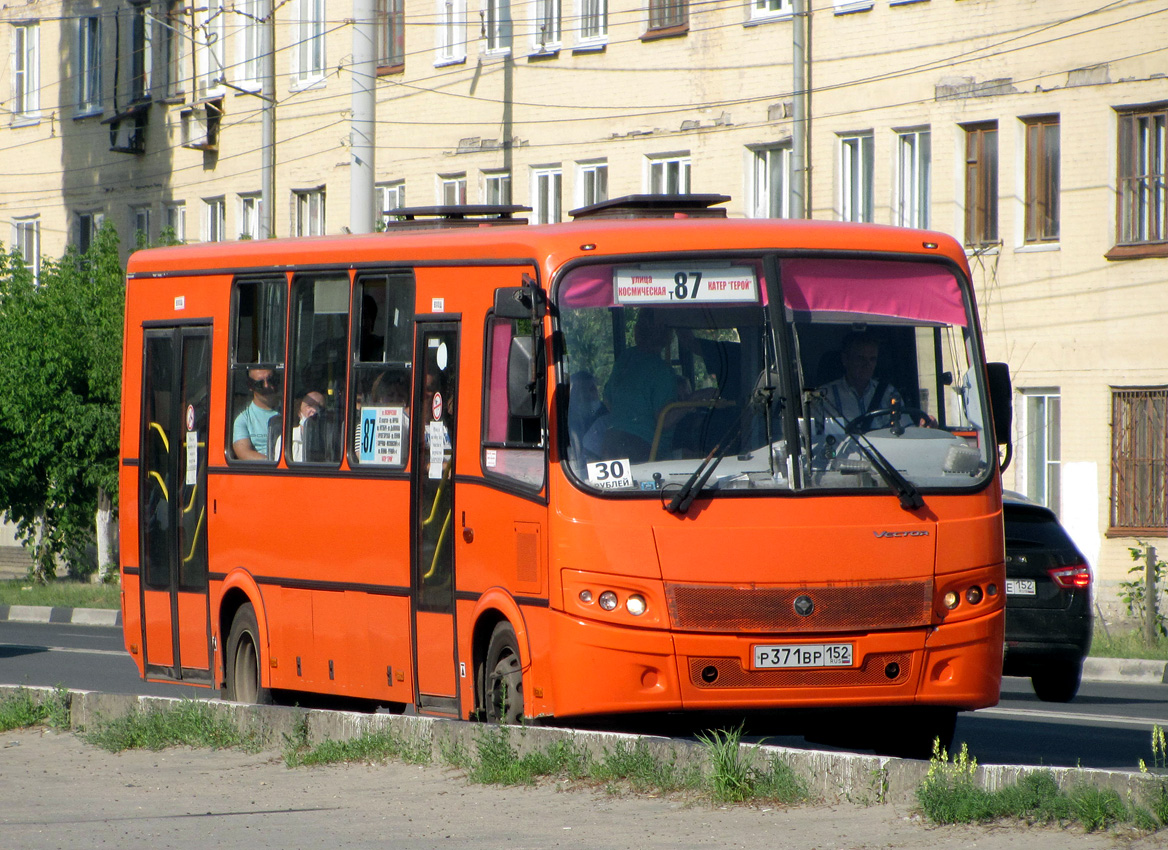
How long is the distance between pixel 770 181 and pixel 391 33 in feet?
30.0

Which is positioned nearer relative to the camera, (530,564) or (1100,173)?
(530,564)

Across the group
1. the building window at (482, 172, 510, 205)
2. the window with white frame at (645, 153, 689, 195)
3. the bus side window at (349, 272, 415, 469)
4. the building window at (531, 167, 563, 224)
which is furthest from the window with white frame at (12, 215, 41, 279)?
the bus side window at (349, 272, 415, 469)

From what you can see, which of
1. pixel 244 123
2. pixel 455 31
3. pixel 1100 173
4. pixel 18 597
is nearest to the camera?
pixel 1100 173

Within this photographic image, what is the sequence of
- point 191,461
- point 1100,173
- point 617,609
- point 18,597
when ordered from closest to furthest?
point 617,609 → point 191,461 → point 1100,173 → point 18,597

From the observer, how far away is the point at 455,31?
35.2 meters

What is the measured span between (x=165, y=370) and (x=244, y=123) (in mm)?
26916

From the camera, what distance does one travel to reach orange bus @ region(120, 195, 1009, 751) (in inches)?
390

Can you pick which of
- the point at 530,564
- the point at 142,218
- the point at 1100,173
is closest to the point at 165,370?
the point at 530,564

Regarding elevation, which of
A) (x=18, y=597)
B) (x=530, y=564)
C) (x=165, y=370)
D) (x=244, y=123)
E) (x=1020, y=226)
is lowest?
(x=18, y=597)

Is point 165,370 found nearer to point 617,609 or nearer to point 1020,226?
point 617,609

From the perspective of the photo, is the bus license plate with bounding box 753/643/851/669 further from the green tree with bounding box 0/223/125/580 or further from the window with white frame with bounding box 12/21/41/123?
the window with white frame with bounding box 12/21/41/123

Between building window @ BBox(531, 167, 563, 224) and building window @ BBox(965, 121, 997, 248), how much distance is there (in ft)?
25.8

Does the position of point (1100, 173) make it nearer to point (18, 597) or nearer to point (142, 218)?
point (18, 597)

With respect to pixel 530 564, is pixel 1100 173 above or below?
above
